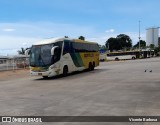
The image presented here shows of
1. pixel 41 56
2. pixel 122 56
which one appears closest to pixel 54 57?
pixel 41 56

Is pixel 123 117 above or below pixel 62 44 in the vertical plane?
below

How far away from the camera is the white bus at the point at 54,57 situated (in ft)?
74.3

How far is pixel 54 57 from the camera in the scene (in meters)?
22.9

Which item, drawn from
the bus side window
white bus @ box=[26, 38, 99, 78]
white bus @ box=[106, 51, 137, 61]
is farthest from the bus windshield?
white bus @ box=[106, 51, 137, 61]

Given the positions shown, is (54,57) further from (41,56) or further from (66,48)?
(66,48)

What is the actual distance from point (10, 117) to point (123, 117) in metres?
3.32

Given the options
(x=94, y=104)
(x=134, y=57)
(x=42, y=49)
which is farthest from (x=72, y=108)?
(x=134, y=57)

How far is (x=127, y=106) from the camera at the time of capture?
32.7ft

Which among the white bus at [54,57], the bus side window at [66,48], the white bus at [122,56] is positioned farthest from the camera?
the white bus at [122,56]

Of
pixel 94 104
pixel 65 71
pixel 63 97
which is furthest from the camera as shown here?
pixel 65 71

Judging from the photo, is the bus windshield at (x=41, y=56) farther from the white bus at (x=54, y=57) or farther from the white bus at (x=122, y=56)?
the white bus at (x=122, y=56)

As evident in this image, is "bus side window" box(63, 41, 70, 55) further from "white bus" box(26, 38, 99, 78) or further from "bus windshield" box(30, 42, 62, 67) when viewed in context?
"bus windshield" box(30, 42, 62, 67)

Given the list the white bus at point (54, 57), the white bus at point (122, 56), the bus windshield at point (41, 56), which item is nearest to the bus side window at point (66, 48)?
the white bus at point (54, 57)

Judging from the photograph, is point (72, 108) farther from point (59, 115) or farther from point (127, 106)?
point (127, 106)
